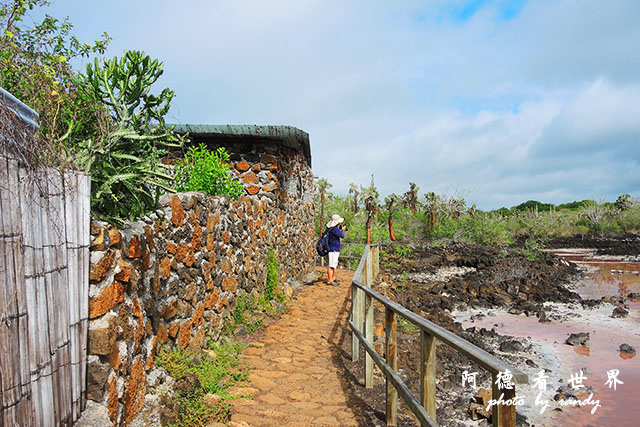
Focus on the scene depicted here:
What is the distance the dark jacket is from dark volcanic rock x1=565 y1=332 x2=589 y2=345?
5545 millimetres

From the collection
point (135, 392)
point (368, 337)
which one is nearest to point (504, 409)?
point (135, 392)

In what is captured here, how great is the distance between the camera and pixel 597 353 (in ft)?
27.2

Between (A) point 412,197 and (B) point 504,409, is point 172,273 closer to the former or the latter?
(B) point 504,409

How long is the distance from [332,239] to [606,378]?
6.49m

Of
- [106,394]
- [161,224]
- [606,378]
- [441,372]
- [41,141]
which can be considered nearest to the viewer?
[41,141]

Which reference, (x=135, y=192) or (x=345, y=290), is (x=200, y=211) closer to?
(x=135, y=192)

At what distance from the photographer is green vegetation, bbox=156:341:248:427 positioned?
12.4 feet

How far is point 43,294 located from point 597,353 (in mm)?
9416

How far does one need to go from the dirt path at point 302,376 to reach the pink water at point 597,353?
2761mm

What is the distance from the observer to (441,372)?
6438 millimetres

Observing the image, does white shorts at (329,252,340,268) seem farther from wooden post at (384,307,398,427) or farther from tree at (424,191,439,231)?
tree at (424,191,439,231)

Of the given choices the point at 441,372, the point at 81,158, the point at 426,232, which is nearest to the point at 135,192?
the point at 81,158

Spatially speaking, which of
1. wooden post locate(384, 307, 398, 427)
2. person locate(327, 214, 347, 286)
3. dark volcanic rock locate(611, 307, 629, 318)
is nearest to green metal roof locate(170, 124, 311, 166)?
person locate(327, 214, 347, 286)

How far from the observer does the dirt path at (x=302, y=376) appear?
4.25 meters
